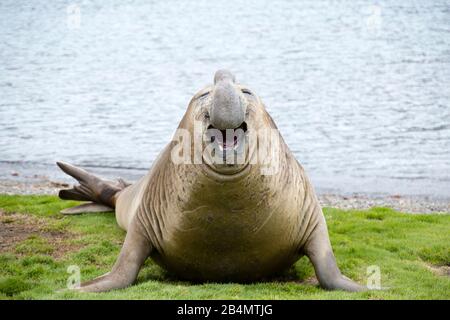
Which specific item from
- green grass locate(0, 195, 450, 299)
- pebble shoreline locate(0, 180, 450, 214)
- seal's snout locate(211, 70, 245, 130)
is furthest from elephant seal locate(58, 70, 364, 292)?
pebble shoreline locate(0, 180, 450, 214)

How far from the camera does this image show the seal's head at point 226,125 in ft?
14.8

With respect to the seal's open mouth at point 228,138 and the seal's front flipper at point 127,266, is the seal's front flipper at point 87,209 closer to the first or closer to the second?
the seal's front flipper at point 127,266

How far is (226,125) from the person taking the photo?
4.53 m

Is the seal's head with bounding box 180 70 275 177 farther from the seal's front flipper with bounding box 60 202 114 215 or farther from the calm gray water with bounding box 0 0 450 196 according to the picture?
the calm gray water with bounding box 0 0 450 196

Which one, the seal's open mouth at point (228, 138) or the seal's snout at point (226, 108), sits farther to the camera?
the seal's open mouth at point (228, 138)

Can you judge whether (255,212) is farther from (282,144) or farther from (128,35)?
(128,35)

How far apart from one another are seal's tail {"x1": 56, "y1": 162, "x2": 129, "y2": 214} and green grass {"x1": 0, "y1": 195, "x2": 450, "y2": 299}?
224 mm

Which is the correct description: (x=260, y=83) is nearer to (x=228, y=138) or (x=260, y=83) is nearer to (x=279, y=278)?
(x=279, y=278)

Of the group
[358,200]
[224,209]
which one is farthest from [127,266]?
[358,200]

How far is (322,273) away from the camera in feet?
18.6

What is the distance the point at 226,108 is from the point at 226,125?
0.41 feet

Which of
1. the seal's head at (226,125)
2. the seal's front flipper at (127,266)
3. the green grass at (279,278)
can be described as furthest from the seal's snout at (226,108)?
the seal's front flipper at (127,266)

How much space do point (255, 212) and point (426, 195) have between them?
26.6 feet

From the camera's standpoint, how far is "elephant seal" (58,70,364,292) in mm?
4773
